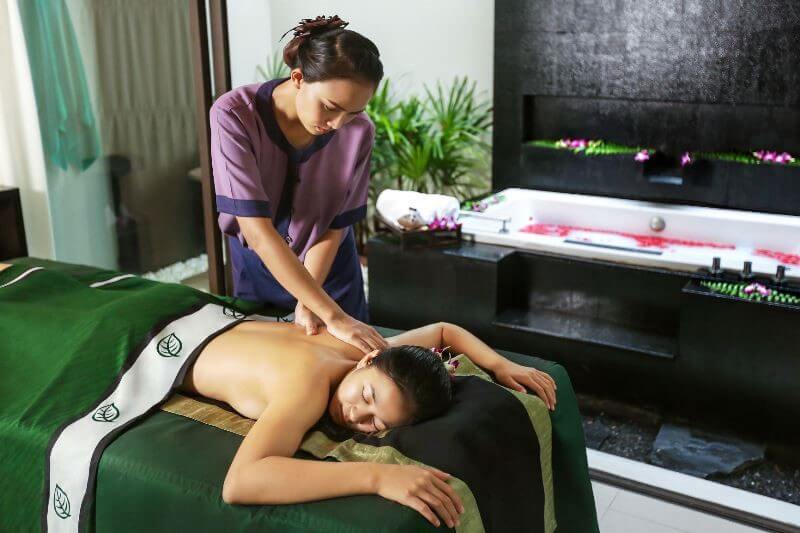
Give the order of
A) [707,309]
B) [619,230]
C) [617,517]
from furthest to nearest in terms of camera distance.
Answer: [619,230] < [707,309] < [617,517]

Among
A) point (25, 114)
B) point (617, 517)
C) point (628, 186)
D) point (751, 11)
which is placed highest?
point (751, 11)

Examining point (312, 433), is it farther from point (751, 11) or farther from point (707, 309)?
point (751, 11)

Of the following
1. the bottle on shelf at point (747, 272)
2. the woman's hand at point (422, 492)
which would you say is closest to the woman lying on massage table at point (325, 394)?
the woman's hand at point (422, 492)

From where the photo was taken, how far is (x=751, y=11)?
125 inches

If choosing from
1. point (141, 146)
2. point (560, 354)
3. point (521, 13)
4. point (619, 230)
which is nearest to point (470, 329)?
point (560, 354)

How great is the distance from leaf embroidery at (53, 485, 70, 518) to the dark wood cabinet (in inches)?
86.2

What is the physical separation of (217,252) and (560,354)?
154 cm

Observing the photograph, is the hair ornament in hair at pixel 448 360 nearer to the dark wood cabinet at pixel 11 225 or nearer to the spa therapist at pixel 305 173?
the spa therapist at pixel 305 173

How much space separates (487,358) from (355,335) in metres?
0.31

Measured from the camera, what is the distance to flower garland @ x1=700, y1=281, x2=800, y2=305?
8.79ft

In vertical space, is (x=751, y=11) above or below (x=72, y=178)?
above

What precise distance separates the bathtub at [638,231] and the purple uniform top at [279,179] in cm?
122

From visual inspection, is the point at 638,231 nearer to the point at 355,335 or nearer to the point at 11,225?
the point at 355,335

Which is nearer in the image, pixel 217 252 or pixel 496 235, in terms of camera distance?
pixel 496 235
